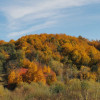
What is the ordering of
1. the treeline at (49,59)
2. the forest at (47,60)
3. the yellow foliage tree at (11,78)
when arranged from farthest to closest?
1. the treeline at (49,59)
2. the forest at (47,60)
3. the yellow foliage tree at (11,78)

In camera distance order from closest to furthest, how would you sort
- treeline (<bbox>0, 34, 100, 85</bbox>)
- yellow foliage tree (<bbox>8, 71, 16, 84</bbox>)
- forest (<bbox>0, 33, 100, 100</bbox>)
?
yellow foliage tree (<bbox>8, 71, 16, 84</bbox>), forest (<bbox>0, 33, 100, 100</bbox>), treeline (<bbox>0, 34, 100, 85</bbox>)

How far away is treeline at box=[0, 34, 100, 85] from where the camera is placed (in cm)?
4191

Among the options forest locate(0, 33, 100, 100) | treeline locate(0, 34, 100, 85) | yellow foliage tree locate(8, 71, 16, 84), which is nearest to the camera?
yellow foliage tree locate(8, 71, 16, 84)

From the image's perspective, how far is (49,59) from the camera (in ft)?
182

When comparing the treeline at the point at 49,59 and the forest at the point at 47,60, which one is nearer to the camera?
the forest at the point at 47,60

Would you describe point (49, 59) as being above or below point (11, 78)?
above

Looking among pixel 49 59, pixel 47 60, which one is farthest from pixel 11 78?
pixel 49 59

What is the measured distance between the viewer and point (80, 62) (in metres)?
61.7

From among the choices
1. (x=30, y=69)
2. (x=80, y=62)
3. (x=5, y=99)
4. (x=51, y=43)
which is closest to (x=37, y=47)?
(x=51, y=43)

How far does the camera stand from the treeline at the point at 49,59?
1650 inches

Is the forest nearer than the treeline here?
Yes

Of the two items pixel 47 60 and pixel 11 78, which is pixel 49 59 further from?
pixel 11 78

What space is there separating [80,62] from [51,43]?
732 inches

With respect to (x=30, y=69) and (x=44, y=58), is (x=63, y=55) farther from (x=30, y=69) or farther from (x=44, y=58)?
(x=30, y=69)
